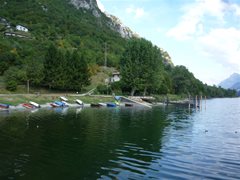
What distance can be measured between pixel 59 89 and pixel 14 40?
65.8 m

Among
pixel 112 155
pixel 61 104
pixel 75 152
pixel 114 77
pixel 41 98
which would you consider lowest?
pixel 112 155

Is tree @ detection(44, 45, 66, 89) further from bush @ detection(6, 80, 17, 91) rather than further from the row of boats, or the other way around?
bush @ detection(6, 80, 17, 91)

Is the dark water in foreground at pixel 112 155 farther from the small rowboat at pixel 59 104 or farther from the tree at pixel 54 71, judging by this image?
the tree at pixel 54 71

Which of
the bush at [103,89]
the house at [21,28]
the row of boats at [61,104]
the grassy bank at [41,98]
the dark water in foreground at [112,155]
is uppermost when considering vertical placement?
the house at [21,28]

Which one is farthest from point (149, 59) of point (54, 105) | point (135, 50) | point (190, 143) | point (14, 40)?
point (190, 143)

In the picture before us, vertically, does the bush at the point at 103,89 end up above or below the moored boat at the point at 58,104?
above

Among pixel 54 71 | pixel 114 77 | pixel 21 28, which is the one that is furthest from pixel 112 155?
pixel 21 28

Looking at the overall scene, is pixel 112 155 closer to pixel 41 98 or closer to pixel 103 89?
pixel 41 98

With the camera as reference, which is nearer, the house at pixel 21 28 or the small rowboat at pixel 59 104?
the small rowboat at pixel 59 104

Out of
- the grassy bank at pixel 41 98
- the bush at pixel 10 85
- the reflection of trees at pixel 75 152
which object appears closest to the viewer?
the reflection of trees at pixel 75 152

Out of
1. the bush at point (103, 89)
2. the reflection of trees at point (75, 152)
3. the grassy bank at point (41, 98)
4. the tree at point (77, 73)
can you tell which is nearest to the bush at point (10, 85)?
the grassy bank at point (41, 98)

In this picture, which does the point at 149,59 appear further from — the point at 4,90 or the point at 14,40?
the point at 14,40

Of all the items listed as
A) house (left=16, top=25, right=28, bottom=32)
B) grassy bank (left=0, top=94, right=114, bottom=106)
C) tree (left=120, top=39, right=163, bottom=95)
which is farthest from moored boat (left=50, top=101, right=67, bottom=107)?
house (left=16, top=25, right=28, bottom=32)

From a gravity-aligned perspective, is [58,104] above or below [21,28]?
below
